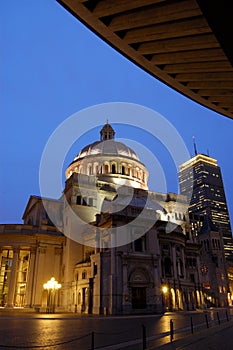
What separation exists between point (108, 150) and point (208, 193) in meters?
118

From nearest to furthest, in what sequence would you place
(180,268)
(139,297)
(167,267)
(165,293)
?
(139,297) → (165,293) → (167,267) → (180,268)

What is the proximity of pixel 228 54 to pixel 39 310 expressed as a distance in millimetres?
44594

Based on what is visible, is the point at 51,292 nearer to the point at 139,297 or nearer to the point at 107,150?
the point at 139,297

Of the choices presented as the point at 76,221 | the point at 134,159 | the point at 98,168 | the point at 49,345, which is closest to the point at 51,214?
the point at 76,221

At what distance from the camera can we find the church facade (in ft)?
118

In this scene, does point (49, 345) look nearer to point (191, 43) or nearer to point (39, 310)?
point (191, 43)

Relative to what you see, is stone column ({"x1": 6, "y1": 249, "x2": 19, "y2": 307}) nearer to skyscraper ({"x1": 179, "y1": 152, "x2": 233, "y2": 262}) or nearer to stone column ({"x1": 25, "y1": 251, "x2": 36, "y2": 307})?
stone column ({"x1": 25, "y1": 251, "x2": 36, "y2": 307})

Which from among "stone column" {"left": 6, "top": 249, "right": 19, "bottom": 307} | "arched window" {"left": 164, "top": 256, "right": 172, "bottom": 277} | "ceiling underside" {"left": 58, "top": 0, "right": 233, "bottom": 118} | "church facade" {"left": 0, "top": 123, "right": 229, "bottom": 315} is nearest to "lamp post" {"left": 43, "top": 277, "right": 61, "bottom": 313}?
"church facade" {"left": 0, "top": 123, "right": 229, "bottom": 315}

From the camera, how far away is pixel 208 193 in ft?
557

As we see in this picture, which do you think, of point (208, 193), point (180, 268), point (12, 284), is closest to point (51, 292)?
point (12, 284)

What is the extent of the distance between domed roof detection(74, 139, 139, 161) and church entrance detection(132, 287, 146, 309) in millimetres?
36644

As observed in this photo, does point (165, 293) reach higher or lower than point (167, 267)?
lower

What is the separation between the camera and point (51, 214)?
54562 millimetres

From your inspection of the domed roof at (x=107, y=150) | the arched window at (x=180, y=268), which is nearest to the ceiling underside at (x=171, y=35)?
the arched window at (x=180, y=268)
